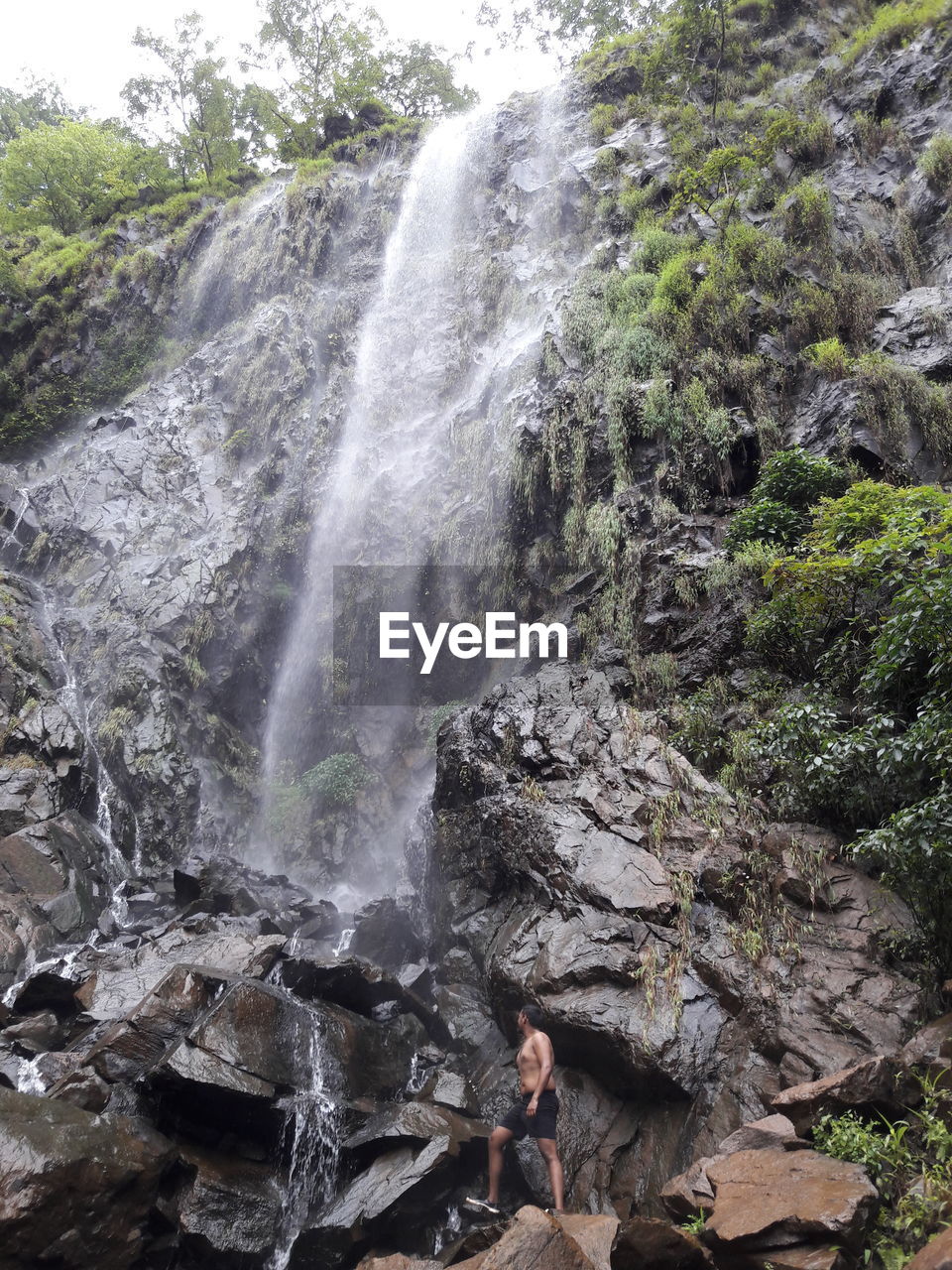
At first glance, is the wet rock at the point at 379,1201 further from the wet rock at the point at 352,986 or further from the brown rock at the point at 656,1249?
the brown rock at the point at 656,1249

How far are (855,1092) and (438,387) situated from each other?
1615 centimetres

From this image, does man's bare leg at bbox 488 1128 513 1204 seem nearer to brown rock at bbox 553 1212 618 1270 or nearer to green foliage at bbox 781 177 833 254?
A: brown rock at bbox 553 1212 618 1270

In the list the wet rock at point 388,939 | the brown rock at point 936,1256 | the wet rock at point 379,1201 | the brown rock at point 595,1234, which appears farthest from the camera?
the wet rock at point 388,939

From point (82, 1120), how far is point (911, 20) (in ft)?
72.2

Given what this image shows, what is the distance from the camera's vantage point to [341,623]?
Result: 15.6m

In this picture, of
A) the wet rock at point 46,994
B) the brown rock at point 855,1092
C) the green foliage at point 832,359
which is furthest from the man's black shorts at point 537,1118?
the green foliage at point 832,359

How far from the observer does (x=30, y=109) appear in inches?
1138

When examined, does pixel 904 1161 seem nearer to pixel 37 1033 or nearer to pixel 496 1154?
pixel 496 1154

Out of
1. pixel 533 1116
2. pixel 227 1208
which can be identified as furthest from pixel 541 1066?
pixel 227 1208

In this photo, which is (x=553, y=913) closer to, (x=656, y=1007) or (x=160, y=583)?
(x=656, y=1007)

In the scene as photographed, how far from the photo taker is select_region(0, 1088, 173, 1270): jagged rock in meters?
4.67

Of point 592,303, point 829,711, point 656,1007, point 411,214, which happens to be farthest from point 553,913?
point 411,214

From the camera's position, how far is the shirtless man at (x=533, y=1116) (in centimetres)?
518

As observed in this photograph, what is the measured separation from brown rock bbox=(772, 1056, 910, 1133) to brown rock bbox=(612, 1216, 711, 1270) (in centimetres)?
104
